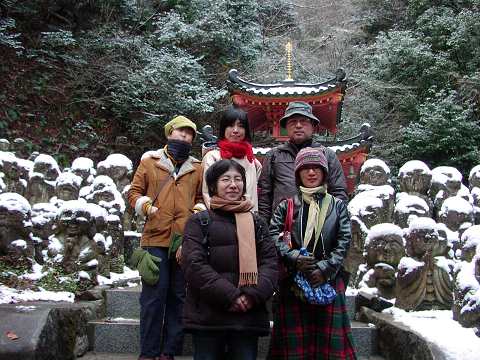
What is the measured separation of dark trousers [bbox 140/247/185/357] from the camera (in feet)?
11.1

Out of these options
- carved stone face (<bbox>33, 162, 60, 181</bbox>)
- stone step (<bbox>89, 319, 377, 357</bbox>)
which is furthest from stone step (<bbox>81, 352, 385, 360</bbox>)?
carved stone face (<bbox>33, 162, 60, 181</bbox>)

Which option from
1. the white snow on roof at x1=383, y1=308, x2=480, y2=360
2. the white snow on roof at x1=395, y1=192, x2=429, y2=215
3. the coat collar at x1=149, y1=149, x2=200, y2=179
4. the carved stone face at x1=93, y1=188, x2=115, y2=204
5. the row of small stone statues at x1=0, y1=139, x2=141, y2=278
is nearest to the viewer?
the white snow on roof at x1=383, y1=308, x2=480, y2=360

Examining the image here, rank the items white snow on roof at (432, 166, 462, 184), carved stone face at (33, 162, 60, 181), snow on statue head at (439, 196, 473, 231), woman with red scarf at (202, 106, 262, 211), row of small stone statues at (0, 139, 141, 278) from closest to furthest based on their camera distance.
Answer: woman with red scarf at (202, 106, 262, 211) < row of small stone statues at (0, 139, 141, 278) < snow on statue head at (439, 196, 473, 231) < carved stone face at (33, 162, 60, 181) < white snow on roof at (432, 166, 462, 184)

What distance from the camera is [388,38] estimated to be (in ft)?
61.8

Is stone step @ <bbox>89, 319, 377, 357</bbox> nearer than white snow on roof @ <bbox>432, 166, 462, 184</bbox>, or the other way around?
stone step @ <bbox>89, 319, 377, 357</bbox>

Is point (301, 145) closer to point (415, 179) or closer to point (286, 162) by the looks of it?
point (286, 162)

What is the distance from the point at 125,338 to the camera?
399cm

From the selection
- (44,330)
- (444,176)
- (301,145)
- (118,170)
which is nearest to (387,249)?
(301,145)

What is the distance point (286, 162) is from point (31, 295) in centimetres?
248

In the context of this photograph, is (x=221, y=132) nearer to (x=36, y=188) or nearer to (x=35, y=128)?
(x=36, y=188)

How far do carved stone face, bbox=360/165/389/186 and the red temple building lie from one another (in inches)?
99.9

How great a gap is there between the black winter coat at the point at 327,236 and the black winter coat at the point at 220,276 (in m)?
0.13

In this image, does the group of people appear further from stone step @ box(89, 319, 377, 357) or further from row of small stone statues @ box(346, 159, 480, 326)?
row of small stone statues @ box(346, 159, 480, 326)

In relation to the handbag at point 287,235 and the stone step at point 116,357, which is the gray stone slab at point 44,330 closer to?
the stone step at point 116,357
